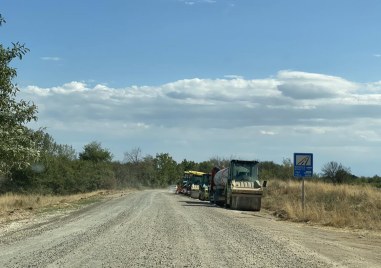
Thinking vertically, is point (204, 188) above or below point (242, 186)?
below

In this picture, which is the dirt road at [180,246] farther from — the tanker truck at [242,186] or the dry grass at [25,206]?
the tanker truck at [242,186]

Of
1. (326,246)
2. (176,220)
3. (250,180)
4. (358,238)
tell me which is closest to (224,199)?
(250,180)

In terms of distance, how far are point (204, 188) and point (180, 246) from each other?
4043 cm

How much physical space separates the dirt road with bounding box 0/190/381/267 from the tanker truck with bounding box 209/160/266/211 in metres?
14.5

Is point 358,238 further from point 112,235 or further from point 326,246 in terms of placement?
point 112,235

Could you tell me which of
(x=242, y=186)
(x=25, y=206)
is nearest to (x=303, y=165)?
(x=242, y=186)

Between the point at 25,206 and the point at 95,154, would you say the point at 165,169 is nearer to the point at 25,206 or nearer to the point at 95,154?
the point at 95,154

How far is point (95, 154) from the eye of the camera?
118 metres

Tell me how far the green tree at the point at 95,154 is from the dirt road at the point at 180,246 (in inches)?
3938

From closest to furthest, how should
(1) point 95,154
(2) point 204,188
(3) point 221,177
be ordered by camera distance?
(3) point 221,177 < (2) point 204,188 < (1) point 95,154

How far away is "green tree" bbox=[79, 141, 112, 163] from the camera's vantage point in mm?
118006

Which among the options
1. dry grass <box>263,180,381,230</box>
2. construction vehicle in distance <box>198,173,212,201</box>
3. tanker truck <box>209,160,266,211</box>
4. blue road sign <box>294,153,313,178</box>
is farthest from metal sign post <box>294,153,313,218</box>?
construction vehicle in distance <box>198,173,212,201</box>

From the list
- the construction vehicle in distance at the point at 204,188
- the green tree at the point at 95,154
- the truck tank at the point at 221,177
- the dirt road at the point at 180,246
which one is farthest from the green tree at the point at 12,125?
the green tree at the point at 95,154

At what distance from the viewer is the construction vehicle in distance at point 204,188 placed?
52650 mm
